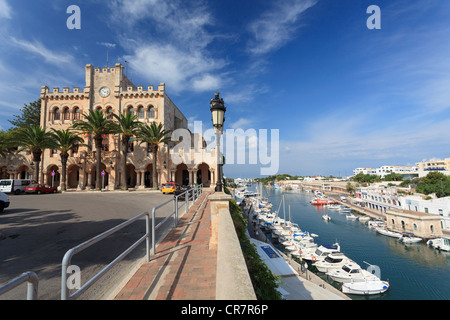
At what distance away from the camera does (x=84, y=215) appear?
1013 centimetres

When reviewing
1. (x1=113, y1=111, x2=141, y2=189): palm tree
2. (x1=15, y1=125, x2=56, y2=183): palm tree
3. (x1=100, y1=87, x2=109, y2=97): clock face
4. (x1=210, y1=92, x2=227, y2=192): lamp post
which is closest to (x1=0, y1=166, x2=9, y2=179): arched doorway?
(x1=15, y1=125, x2=56, y2=183): palm tree

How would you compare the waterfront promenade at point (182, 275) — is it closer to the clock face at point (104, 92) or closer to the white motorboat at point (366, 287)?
the white motorboat at point (366, 287)

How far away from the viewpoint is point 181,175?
3131 cm

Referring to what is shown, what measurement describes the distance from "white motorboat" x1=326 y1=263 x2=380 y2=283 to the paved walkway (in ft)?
65.9

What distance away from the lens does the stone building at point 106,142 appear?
28.7 meters

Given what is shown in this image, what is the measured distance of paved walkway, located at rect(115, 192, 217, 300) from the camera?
322 centimetres

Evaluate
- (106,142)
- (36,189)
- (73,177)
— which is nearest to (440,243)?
(106,142)

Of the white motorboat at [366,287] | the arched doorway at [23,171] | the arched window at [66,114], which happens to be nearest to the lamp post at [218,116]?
the white motorboat at [366,287]

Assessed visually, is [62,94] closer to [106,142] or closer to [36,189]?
[106,142]

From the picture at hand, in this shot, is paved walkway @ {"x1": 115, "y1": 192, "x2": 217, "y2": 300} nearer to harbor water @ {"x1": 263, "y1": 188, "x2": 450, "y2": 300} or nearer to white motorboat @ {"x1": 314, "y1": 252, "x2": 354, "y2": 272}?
harbor water @ {"x1": 263, "y1": 188, "x2": 450, "y2": 300}

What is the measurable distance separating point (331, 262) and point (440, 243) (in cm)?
1771

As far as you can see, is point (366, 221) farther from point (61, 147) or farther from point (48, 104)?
point (48, 104)
